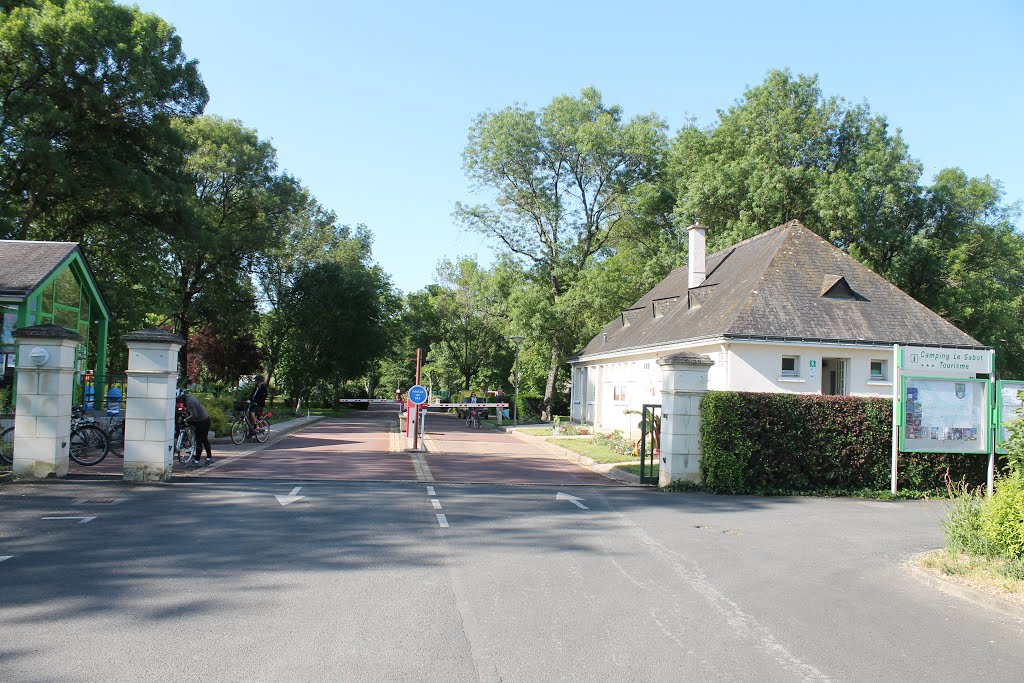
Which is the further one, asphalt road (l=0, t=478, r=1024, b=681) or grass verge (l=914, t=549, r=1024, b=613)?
grass verge (l=914, t=549, r=1024, b=613)

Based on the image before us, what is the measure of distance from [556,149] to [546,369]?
44.6 feet

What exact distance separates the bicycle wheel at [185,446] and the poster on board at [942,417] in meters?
13.4

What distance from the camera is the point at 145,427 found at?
1266 cm

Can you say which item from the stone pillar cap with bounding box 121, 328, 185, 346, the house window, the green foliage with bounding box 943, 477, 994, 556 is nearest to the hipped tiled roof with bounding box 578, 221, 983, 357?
the house window

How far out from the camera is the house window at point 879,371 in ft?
72.8

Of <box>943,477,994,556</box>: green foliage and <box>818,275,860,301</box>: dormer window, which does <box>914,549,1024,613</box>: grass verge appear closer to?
<box>943,477,994,556</box>: green foliage

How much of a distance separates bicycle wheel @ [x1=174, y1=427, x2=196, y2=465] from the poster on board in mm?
13365

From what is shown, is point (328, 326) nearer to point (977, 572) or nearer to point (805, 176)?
point (805, 176)

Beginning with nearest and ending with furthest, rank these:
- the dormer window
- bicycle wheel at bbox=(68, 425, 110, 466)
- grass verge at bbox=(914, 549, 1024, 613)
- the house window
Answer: grass verge at bbox=(914, 549, 1024, 613) < bicycle wheel at bbox=(68, 425, 110, 466) < the house window < the dormer window

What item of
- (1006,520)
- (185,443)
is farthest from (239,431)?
(1006,520)

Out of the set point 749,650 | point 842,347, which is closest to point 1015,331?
point 842,347

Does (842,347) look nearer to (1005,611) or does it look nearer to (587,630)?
(1005,611)

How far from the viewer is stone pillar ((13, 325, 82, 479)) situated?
12273 mm

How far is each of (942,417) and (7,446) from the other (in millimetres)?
16650
